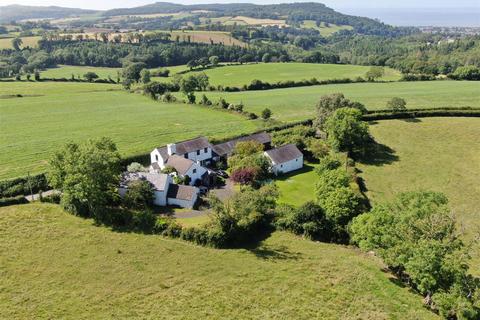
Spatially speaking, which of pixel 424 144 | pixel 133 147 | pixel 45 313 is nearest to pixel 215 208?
pixel 45 313

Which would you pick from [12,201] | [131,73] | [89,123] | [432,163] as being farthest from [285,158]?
[131,73]

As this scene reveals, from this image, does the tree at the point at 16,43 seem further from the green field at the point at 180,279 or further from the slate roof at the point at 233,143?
the green field at the point at 180,279

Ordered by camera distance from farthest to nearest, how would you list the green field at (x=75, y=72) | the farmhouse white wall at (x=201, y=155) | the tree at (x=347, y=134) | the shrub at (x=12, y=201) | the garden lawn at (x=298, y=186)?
the green field at (x=75, y=72), the tree at (x=347, y=134), the farmhouse white wall at (x=201, y=155), the garden lawn at (x=298, y=186), the shrub at (x=12, y=201)

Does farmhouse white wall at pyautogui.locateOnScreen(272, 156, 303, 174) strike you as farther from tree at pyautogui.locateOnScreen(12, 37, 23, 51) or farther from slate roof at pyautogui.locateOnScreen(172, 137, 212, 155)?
tree at pyautogui.locateOnScreen(12, 37, 23, 51)

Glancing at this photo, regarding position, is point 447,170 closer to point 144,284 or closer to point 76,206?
point 144,284

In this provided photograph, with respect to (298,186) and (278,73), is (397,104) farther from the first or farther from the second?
(278,73)

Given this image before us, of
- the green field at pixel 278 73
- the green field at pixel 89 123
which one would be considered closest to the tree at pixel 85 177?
the green field at pixel 89 123

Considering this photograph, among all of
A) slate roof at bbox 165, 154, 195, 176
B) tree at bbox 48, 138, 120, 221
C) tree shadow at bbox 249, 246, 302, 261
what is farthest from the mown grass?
tree at bbox 48, 138, 120, 221
